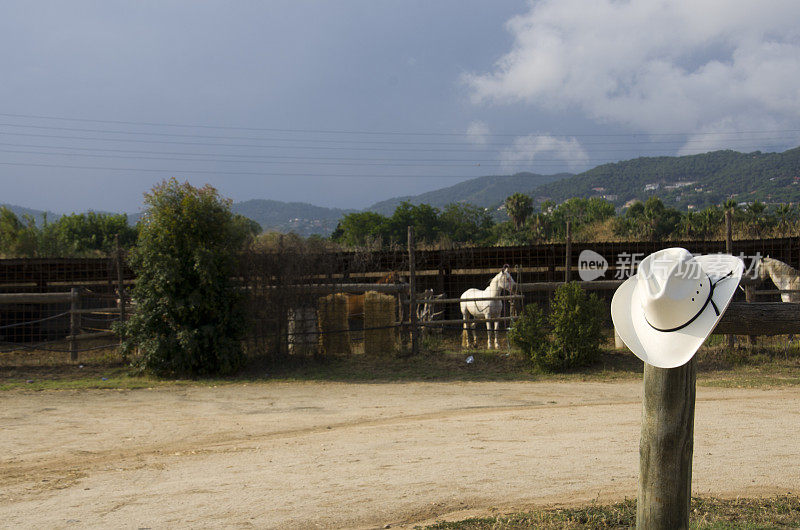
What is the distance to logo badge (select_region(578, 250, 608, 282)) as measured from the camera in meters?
17.7

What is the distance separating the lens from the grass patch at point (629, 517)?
449cm

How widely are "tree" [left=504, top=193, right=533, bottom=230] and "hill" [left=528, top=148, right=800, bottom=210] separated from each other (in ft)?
168

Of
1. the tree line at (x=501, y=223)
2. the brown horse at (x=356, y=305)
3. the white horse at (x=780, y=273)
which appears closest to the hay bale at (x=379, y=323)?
the brown horse at (x=356, y=305)

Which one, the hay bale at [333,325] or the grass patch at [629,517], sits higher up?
the hay bale at [333,325]

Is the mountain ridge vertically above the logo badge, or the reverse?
the mountain ridge

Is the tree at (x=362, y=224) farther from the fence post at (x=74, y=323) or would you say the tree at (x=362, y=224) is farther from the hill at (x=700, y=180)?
the hill at (x=700, y=180)

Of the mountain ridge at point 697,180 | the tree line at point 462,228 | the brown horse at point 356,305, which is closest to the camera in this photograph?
the brown horse at point 356,305

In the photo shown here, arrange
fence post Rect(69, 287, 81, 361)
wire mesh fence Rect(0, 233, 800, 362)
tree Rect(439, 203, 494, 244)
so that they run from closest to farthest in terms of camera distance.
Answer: wire mesh fence Rect(0, 233, 800, 362)
fence post Rect(69, 287, 81, 361)
tree Rect(439, 203, 494, 244)

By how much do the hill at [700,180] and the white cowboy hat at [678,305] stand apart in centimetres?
10691

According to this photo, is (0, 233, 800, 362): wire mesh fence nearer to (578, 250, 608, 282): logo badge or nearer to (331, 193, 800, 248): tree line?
(578, 250, 608, 282): logo badge

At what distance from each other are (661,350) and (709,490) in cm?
285

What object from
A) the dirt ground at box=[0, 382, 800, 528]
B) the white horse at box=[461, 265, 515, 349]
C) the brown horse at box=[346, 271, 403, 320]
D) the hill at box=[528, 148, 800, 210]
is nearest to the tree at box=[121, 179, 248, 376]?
the dirt ground at box=[0, 382, 800, 528]

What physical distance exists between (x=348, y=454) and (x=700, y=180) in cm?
17632

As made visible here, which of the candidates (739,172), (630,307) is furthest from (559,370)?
(739,172)
